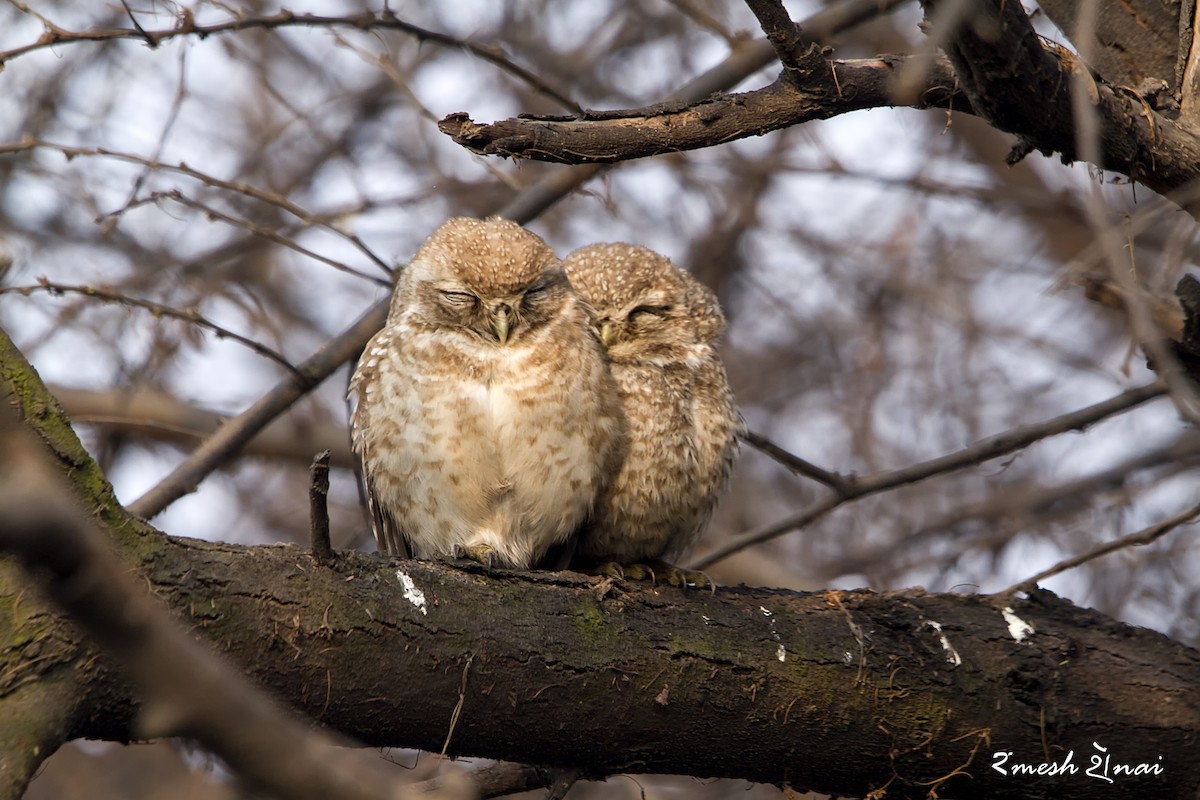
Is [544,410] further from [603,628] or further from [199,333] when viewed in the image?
[199,333]

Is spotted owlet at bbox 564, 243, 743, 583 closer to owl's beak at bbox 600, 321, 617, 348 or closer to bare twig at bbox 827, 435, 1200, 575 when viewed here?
owl's beak at bbox 600, 321, 617, 348

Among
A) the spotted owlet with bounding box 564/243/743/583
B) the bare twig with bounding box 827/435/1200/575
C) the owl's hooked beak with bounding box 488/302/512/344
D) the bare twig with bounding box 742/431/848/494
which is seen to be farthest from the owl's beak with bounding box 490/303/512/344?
the bare twig with bounding box 827/435/1200/575

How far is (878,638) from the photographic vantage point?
3.91m

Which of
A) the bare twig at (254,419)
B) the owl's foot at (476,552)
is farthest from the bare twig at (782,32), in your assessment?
the bare twig at (254,419)

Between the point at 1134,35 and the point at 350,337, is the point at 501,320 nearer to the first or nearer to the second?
the point at 350,337

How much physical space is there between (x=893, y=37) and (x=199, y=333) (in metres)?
5.32

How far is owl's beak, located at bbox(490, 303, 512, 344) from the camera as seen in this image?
14.6 feet

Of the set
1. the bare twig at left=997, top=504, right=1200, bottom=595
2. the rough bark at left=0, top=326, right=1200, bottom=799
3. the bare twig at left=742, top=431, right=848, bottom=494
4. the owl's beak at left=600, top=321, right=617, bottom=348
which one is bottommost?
the rough bark at left=0, top=326, right=1200, bottom=799

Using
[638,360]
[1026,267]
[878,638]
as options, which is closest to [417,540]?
[638,360]

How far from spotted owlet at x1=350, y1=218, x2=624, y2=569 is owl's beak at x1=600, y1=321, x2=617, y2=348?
15 centimetres

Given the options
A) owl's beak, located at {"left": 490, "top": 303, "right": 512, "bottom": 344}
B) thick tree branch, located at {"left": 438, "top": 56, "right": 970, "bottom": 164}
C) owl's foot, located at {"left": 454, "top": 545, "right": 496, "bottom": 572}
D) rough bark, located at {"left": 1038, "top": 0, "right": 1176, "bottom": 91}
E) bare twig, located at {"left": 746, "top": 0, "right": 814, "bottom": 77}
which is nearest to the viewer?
bare twig, located at {"left": 746, "top": 0, "right": 814, "bottom": 77}

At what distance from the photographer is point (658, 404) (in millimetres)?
4473

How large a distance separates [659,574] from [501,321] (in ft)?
3.39

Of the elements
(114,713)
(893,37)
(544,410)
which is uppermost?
(893,37)
